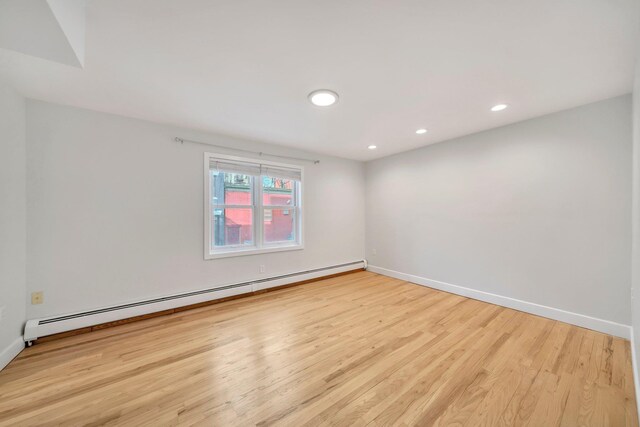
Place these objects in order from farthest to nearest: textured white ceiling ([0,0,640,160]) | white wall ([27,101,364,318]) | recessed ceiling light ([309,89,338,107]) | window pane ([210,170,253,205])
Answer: window pane ([210,170,253,205]) < white wall ([27,101,364,318]) < recessed ceiling light ([309,89,338,107]) < textured white ceiling ([0,0,640,160])

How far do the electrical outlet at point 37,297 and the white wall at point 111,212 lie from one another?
0.12 ft

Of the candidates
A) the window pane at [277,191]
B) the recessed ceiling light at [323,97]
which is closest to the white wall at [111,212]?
the window pane at [277,191]

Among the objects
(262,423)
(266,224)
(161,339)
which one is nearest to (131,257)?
(161,339)

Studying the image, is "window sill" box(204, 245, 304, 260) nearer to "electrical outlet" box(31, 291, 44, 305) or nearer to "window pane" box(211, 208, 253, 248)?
"window pane" box(211, 208, 253, 248)

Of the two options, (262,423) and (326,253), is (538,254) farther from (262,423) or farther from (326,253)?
(262,423)

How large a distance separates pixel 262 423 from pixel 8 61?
307cm

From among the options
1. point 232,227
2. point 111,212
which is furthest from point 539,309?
point 111,212

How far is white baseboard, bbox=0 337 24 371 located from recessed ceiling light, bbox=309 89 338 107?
3391mm

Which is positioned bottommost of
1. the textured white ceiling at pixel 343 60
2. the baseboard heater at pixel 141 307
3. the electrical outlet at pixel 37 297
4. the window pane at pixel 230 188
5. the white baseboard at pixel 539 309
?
the white baseboard at pixel 539 309

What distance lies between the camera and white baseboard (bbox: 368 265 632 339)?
7.48ft

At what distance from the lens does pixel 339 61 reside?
171 centimetres

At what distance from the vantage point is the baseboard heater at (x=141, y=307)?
7.24ft

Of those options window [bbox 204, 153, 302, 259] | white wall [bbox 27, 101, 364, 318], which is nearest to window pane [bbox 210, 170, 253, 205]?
window [bbox 204, 153, 302, 259]

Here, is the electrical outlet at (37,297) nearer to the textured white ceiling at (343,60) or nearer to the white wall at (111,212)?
the white wall at (111,212)
